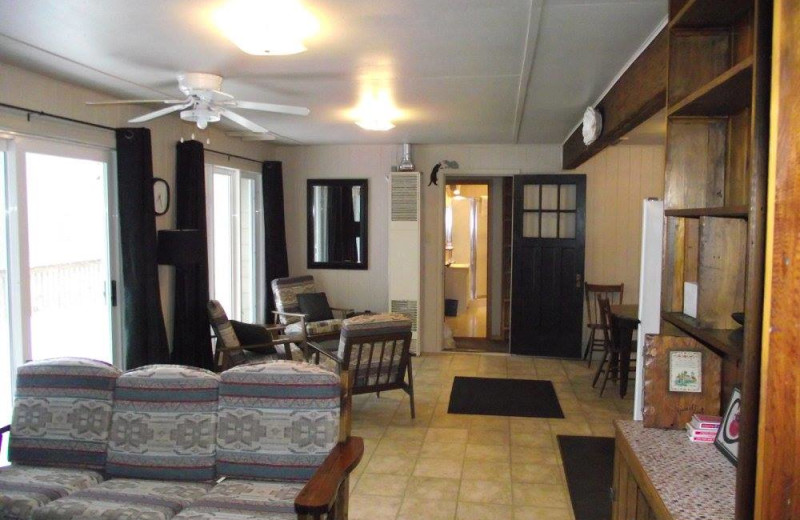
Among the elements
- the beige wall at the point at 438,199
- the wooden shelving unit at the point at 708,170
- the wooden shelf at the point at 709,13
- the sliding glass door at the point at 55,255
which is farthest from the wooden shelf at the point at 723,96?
the beige wall at the point at 438,199

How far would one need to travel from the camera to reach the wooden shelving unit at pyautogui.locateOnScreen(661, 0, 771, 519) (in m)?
1.76

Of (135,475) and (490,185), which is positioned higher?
(490,185)

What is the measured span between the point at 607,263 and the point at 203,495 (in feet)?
17.9

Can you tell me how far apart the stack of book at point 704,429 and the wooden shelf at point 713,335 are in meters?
0.27

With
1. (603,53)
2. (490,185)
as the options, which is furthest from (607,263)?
(603,53)

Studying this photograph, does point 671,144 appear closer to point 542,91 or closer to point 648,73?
point 648,73

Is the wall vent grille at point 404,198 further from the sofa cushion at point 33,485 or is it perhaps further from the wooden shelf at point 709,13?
the wooden shelf at point 709,13

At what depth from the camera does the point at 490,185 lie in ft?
26.4

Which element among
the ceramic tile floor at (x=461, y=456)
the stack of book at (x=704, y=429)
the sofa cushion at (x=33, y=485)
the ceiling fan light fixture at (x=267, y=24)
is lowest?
the ceramic tile floor at (x=461, y=456)

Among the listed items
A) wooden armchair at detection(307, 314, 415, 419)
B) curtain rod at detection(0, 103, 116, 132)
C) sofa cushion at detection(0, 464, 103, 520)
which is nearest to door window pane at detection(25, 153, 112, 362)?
curtain rod at detection(0, 103, 116, 132)

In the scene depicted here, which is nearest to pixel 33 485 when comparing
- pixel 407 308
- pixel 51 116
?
pixel 51 116

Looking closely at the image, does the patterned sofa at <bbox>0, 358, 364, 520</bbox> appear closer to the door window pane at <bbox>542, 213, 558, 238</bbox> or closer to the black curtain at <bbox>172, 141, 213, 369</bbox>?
the black curtain at <bbox>172, 141, 213, 369</bbox>

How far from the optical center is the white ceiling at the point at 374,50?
244 cm

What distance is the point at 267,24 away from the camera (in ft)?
8.03
